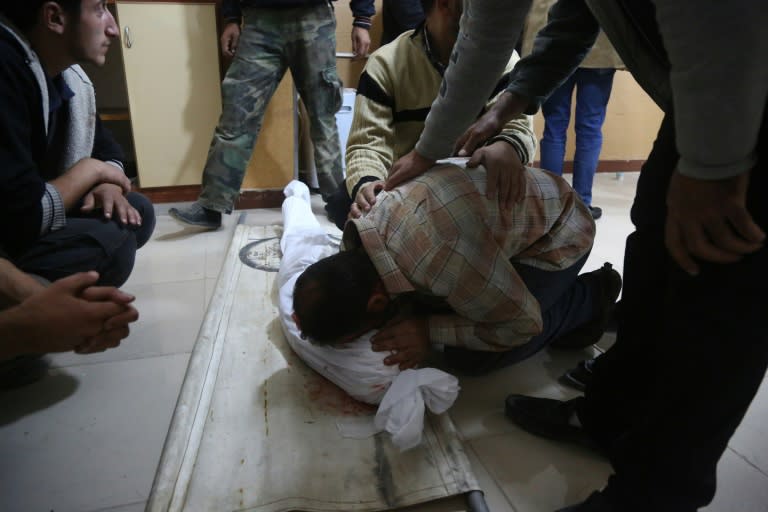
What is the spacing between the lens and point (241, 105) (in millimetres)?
1876

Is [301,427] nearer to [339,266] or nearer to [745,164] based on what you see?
[339,266]

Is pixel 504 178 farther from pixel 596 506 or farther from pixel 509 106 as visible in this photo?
pixel 596 506

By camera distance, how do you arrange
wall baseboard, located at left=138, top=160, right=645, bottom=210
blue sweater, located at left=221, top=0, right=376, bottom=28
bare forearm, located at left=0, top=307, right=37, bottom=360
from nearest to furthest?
bare forearm, located at left=0, top=307, right=37, bottom=360, blue sweater, located at left=221, top=0, right=376, bottom=28, wall baseboard, located at left=138, top=160, right=645, bottom=210

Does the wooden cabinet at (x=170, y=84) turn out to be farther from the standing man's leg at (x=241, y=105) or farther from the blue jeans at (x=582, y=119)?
the blue jeans at (x=582, y=119)

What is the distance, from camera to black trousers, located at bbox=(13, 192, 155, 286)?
0.95 meters

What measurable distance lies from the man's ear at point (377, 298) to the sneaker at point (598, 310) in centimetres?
55

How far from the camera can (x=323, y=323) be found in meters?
0.89

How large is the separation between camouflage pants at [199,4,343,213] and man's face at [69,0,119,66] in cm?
85

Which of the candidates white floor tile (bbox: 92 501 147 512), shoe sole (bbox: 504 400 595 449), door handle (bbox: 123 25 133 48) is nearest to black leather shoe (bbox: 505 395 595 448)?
shoe sole (bbox: 504 400 595 449)

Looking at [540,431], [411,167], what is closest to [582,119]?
[411,167]

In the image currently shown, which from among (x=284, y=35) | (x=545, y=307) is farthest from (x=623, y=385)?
(x=284, y=35)

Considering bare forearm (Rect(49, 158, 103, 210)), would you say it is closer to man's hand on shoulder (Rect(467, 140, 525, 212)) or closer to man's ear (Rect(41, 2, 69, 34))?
man's ear (Rect(41, 2, 69, 34))

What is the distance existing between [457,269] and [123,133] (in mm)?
2613

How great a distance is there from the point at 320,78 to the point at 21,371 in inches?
56.8
